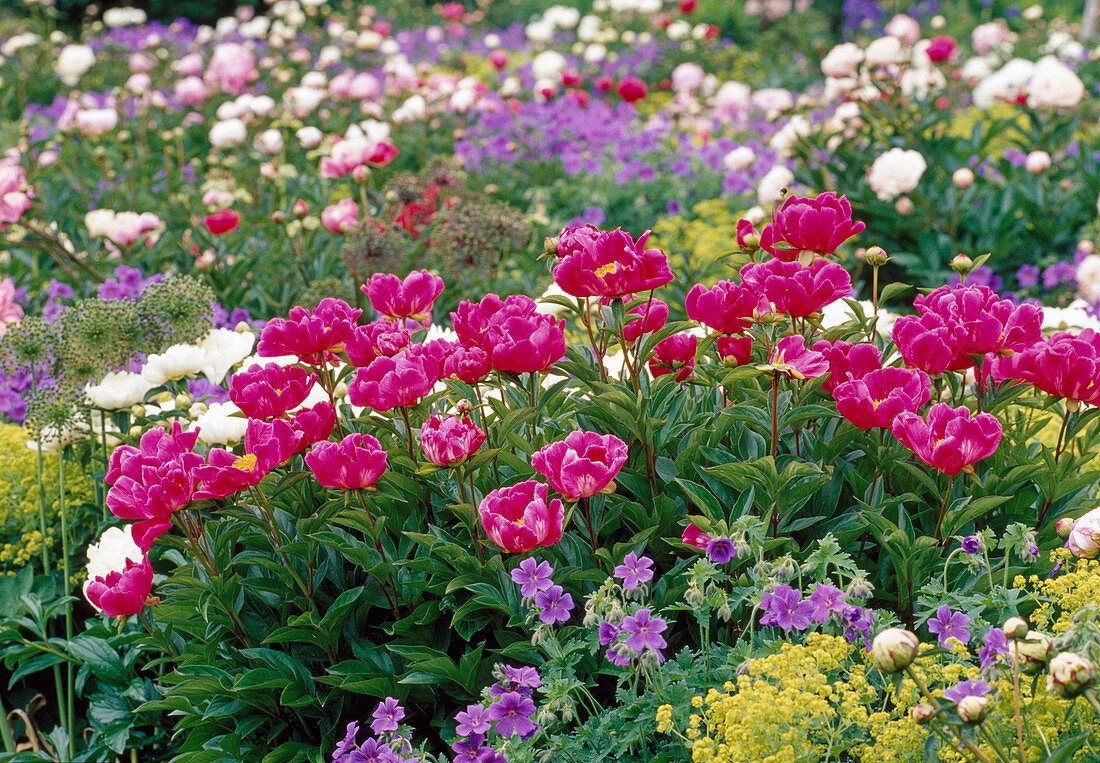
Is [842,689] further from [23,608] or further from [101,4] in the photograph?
[101,4]

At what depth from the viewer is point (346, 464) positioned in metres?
1.66

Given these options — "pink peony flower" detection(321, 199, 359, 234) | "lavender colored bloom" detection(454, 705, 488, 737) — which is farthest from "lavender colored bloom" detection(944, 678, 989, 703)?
"pink peony flower" detection(321, 199, 359, 234)

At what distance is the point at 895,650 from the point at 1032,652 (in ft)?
0.61

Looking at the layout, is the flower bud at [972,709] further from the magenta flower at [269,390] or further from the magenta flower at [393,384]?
the magenta flower at [269,390]

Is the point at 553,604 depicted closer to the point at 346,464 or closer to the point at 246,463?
the point at 346,464

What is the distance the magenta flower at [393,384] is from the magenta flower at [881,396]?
743 millimetres

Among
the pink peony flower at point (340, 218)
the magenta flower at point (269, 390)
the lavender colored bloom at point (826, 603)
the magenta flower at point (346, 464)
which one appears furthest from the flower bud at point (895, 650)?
the pink peony flower at point (340, 218)

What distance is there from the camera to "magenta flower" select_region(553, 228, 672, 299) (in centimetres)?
175

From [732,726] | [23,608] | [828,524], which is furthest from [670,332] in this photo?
[23,608]

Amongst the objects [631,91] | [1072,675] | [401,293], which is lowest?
[631,91]

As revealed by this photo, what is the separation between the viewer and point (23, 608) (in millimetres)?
2670

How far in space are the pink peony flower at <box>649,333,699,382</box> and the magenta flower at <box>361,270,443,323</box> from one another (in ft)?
1.69

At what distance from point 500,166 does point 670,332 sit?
4009mm

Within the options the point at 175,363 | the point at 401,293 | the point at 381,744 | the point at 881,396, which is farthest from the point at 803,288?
the point at 175,363
